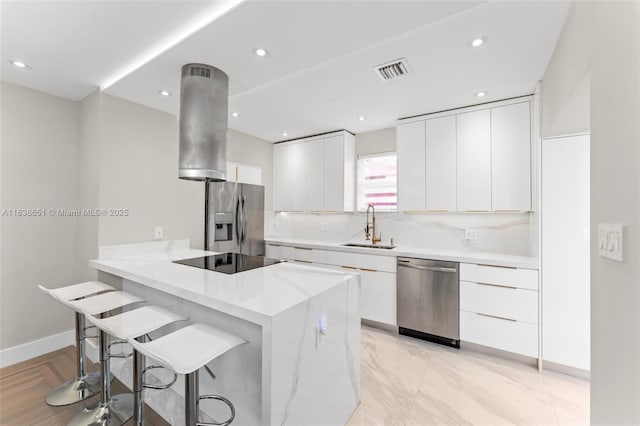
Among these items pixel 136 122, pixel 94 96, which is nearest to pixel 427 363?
pixel 136 122

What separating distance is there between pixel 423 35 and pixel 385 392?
95.2 inches

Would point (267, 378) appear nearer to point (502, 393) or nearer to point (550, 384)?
point (502, 393)

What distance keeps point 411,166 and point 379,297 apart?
4.95 ft

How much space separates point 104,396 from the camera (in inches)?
67.6

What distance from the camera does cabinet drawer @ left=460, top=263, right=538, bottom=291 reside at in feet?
7.54

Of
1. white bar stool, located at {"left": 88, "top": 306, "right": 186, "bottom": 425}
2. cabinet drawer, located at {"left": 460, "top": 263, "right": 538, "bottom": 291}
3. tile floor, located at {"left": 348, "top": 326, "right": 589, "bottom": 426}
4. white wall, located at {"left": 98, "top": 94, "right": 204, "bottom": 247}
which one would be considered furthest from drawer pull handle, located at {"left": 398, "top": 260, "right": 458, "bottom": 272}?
white wall, located at {"left": 98, "top": 94, "right": 204, "bottom": 247}

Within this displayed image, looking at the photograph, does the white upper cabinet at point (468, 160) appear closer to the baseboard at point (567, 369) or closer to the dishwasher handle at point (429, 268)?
the dishwasher handle at point (429, 268)

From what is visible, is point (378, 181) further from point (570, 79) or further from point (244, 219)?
point (570, 79)

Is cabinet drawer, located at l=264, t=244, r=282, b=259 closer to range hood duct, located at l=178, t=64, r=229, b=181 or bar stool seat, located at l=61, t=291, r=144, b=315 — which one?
range hood duct, located at l=178, t=64, r=229, b=181

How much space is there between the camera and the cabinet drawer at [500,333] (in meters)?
2.30

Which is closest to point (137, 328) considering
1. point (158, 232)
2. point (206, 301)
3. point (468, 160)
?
point (206, 301)

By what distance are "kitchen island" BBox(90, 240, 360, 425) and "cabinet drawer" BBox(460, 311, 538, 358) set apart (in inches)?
51.8

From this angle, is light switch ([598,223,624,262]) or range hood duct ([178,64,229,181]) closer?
light switch ([598,223,624,262])

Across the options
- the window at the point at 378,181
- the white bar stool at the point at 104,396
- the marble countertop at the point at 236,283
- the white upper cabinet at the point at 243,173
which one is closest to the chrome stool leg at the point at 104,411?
the white bar stool at the point at 104,396
